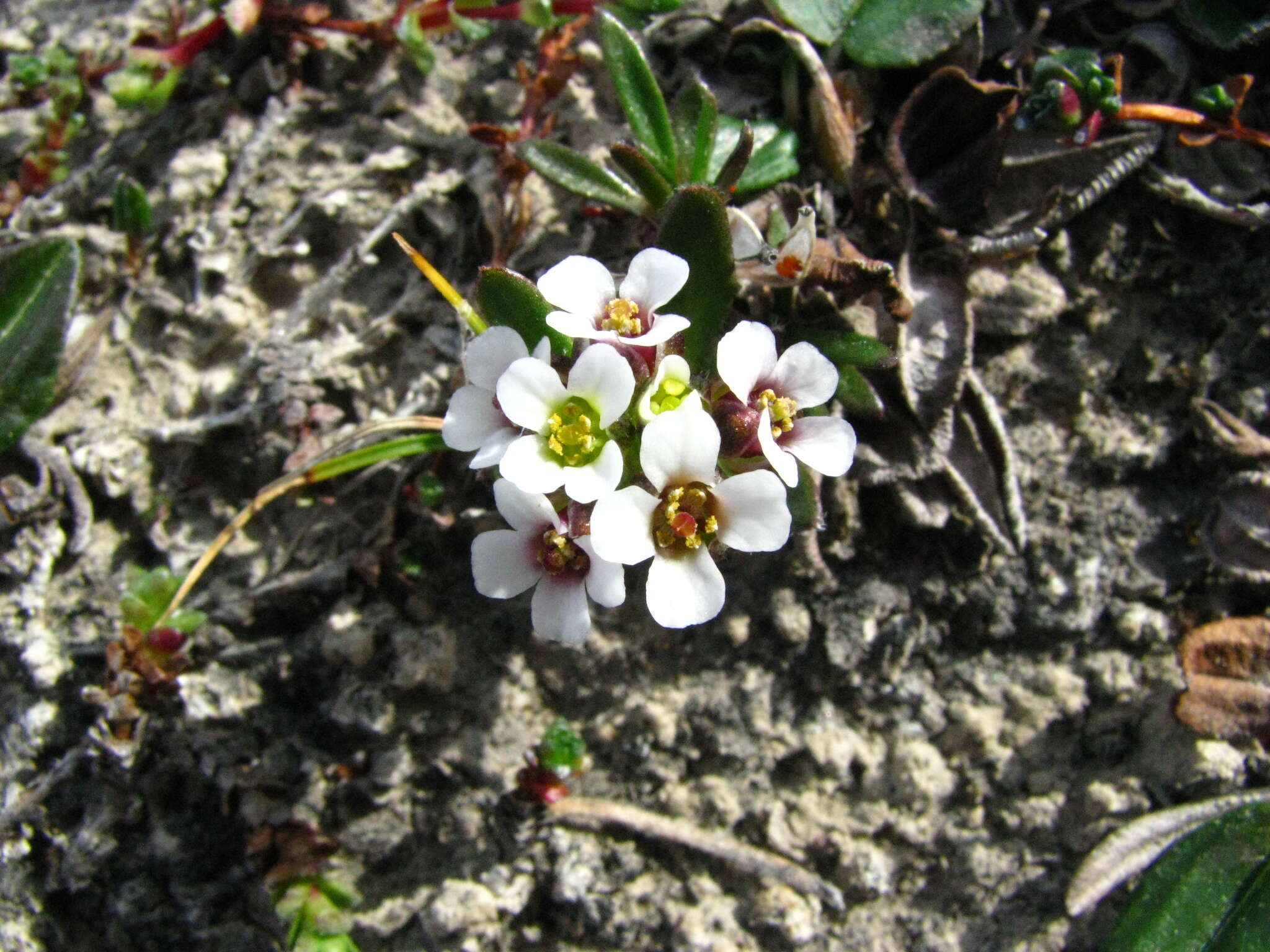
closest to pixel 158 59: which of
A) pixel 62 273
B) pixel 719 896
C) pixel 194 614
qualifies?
pixel 62 273

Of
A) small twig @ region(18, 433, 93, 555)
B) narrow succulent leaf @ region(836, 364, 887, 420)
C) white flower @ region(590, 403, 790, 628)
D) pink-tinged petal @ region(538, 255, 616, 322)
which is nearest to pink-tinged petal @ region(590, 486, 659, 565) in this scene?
white flower @ region(590, 403, 790, 628)

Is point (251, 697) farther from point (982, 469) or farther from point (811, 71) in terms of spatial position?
point (811, 71)

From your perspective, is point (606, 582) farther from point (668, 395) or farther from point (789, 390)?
point (789, 390)

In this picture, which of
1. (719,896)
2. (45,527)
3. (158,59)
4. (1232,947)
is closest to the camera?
(1232,947)

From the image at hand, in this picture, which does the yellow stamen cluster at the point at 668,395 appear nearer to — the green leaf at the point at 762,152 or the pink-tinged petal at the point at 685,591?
the pink-tinged petal at the point at 685,591

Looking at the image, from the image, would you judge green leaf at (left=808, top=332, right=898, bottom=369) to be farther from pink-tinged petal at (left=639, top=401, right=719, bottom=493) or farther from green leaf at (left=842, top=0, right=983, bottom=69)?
green leaf at (left=842, top=0, right=983, bottom=69)

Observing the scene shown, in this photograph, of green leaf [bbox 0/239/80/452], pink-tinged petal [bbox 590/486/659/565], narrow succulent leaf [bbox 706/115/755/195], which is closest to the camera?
pink-tinged petal [bbox 590/486/659/565]
